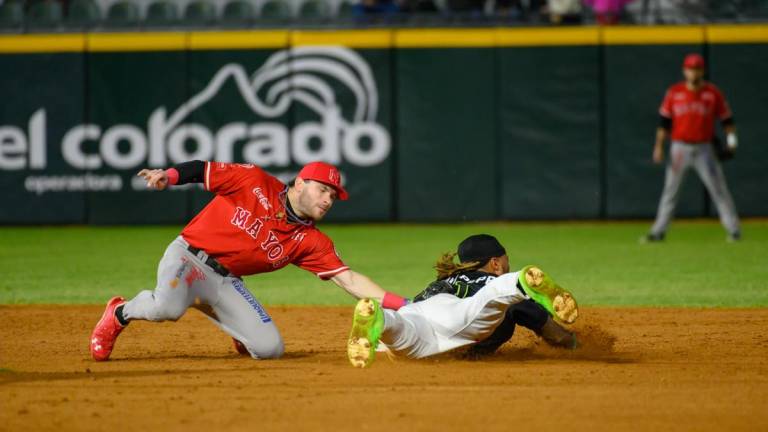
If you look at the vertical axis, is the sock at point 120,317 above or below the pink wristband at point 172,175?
below

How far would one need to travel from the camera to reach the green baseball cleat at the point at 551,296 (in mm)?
6336

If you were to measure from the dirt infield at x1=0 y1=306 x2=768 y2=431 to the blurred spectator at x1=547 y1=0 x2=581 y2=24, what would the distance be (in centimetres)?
1012

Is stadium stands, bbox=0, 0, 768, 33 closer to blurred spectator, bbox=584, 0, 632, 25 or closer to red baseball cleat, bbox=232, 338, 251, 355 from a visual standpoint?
blurred spectator, bbox=584, 0, 632, 25

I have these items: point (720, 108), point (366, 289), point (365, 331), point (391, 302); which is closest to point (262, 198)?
point (366, 289)

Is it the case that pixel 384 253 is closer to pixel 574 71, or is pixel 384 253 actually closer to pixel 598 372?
pixel 574 71

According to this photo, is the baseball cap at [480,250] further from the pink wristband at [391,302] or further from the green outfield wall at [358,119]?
the green outfield wall at [358,119]

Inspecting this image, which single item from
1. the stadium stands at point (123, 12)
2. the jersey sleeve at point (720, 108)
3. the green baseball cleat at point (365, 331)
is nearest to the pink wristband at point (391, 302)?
the green baseball cleat at point (365, 331)

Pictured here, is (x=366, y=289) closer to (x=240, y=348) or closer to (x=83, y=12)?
(x=240, y=348)

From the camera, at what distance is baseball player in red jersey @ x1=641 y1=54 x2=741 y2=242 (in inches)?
604

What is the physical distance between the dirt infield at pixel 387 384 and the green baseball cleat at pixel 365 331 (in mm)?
175

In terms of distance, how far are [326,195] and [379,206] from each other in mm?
11827

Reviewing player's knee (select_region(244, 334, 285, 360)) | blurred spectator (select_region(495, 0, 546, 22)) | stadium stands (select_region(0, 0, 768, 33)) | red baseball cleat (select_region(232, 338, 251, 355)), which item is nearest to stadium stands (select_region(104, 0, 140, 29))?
stadium stands (select_region(0, 0, 768, 33))

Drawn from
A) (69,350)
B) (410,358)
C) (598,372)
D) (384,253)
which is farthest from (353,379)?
(384,253)

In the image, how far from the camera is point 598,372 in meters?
6.91
